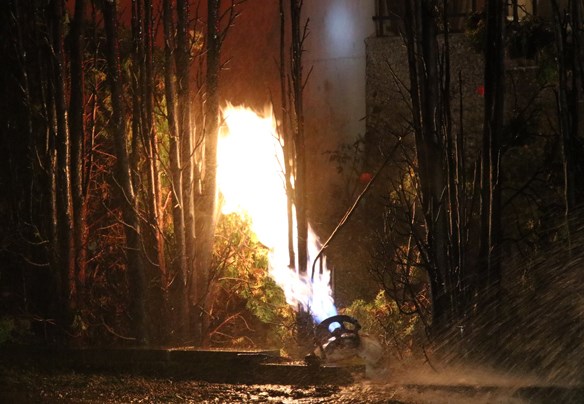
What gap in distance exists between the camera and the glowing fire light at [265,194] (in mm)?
14727

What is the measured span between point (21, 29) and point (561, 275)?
28.6 feet

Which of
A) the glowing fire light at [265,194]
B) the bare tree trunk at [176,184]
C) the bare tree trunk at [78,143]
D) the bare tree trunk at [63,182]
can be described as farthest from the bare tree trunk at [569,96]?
the bare tree trunk at [63,182]

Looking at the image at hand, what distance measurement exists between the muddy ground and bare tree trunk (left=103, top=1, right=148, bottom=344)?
5.39 feet

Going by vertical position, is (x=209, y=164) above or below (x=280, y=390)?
above

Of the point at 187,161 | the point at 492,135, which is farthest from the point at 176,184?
the point at 492,135

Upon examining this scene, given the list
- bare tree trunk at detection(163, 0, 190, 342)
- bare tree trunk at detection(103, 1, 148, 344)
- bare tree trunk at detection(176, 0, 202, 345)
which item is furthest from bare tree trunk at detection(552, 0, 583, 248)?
bare tree trunk at detection(103, 1, 148, 344)

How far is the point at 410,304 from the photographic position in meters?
13.6

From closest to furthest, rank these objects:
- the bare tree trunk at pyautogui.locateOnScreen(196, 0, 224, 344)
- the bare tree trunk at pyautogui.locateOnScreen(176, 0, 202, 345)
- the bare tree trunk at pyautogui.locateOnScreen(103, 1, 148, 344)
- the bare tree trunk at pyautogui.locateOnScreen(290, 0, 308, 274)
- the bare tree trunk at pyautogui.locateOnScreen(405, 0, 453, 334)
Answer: the bare tree trunk at pyautogui.locateOnScreen(405, 0, 453, 334)
the bare tree trunk at pyautogui.locateOnScreen(103, 1, 148, 344)
the bare tree trunk at pyautogui.locateOnScreen(176, 0, 202, 345)
the bare tree trunk at pyautogui.locateOnScreen(196, 0, 224, 344)
the bare tree trunk at pyautogui.locateOnScreen(290, 0, 308, 274)

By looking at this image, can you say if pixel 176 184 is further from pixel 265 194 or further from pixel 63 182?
pixel 265 194

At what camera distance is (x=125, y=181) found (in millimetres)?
13000

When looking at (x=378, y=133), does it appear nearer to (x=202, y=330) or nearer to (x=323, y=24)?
(x=323, y=24)

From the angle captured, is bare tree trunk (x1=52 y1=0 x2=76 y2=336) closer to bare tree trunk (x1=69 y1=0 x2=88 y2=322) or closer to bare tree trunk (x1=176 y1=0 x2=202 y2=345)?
bare tree trunk (x1=69 y1=0 x2=88 y2=322)

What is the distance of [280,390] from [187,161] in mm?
4297

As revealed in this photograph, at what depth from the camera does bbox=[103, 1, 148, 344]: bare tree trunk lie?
1298cm
